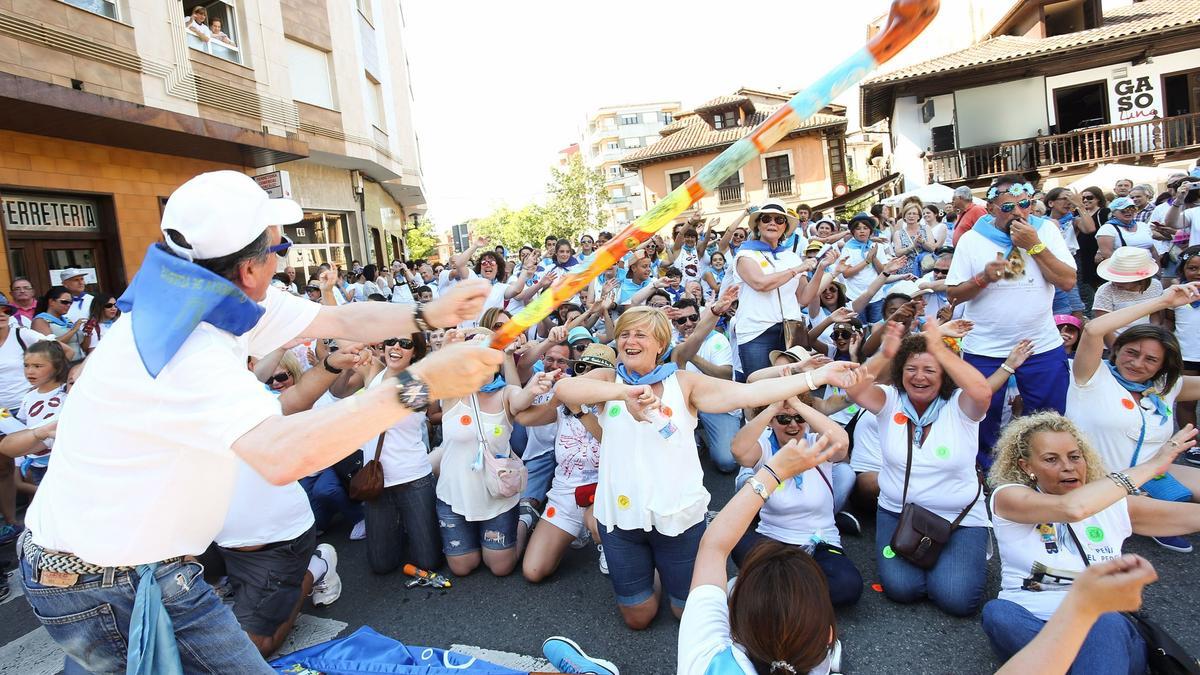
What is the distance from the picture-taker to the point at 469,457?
15.4 ft

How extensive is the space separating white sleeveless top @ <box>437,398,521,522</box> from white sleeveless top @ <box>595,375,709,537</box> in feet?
3.76

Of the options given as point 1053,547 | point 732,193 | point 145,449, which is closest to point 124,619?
point 145,449

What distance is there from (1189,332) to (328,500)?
7205 millimetres

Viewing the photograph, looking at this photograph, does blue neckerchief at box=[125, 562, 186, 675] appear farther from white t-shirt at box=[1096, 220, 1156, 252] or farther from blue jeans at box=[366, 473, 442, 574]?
white t-shirt at box=[1096, 220, 1156, 252]

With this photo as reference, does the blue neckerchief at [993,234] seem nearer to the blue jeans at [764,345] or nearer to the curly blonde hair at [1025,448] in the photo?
the blue jeans at [764,345]

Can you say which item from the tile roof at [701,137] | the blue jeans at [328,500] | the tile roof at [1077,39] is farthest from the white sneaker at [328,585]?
the tile roof at [701,137]

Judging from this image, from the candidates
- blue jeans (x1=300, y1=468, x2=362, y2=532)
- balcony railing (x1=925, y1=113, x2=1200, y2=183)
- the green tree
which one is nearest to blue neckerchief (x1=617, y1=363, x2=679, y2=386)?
blue jeans (x1=300, y1=468, x2=362, y2=532)

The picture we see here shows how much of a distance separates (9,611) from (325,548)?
2.10 m

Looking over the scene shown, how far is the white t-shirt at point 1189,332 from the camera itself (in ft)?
18.7

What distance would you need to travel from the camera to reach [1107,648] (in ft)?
8.50

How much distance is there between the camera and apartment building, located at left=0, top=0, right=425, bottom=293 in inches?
391

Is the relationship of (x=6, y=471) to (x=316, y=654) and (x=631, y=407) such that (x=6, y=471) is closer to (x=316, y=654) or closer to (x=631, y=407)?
(x=316, y=654)

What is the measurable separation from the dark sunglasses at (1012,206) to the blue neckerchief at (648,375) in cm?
285

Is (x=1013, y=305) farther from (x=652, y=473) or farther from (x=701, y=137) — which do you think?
(x=701, y=137)
